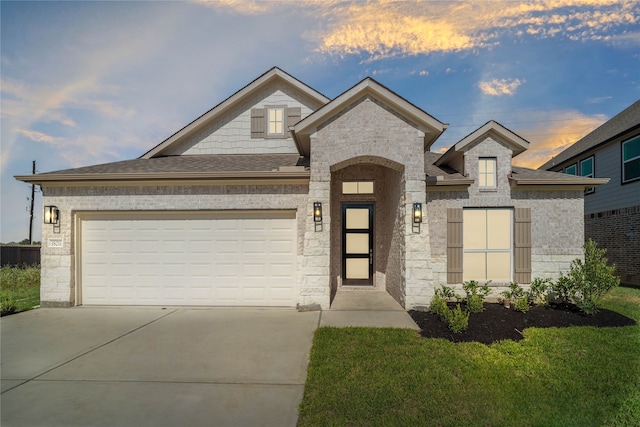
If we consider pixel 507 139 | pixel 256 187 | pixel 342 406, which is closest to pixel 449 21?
pixel 507 139

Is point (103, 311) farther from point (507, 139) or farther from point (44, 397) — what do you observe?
point (507, 139)

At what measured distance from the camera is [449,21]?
817cm

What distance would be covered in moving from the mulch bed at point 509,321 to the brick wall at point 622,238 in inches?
275

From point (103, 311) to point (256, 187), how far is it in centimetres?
499

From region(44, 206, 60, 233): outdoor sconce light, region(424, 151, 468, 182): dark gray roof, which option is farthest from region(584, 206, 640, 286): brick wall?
region(44, 206, 60, 233): outdoor sconce light

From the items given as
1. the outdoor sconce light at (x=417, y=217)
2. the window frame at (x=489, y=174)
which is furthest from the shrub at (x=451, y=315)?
the window frame at (x=489, y=174)

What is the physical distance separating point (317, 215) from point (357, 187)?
300 cm

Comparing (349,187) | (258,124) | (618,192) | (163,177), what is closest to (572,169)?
(618,192)

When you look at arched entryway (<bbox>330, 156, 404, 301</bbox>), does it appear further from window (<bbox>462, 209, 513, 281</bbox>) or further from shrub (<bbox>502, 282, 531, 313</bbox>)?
shrub (<bbox>502, 282, 531, 313</bbox>)

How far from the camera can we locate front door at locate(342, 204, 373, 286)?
10.1m

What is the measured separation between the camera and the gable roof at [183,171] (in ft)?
25.8

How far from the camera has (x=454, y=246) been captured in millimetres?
8625

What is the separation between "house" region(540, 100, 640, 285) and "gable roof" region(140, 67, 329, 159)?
40.9ft

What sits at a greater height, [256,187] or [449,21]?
[449,21]
